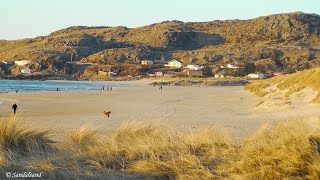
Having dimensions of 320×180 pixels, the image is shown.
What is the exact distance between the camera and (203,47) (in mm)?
178750

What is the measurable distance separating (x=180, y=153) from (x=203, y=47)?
17495cm

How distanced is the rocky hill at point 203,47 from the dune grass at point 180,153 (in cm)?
10308

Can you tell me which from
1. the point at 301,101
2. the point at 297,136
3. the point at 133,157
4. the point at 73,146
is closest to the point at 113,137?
the point at 73,146

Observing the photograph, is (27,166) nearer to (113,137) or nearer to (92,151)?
(92,151)

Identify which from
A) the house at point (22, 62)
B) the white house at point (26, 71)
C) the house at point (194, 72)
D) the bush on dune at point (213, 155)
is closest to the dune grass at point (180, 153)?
the bush on dune at point (213, 155)

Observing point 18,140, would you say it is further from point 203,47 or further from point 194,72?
point 203,47

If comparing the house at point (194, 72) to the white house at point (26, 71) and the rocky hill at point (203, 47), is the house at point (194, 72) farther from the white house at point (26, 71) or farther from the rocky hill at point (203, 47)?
the white house at point (26, 71)

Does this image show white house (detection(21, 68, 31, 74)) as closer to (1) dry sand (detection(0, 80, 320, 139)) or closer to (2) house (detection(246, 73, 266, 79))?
(2) house (detection(246, 73, 266, 79))

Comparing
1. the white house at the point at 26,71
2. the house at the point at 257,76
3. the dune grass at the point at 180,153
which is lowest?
the house at the point at 257,76

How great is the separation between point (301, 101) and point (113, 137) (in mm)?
15532

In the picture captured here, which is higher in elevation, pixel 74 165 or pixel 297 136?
pixel 297 136

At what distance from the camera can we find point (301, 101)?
20328 mm

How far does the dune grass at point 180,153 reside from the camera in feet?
15.9

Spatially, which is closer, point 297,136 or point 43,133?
point 297,136
